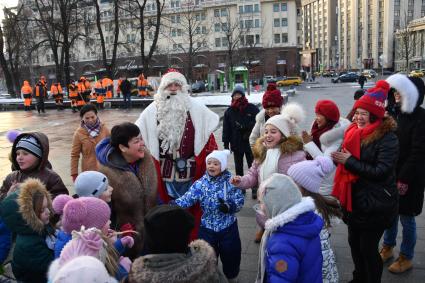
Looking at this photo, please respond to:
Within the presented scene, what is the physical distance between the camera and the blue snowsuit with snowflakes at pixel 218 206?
339 cm

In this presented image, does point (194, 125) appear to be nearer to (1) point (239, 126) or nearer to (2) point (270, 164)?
(2) point (270, 164)

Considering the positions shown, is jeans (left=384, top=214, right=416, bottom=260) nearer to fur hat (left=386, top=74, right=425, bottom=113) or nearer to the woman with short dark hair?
fur hat (left=386, top=74, right=425, bottom=113)

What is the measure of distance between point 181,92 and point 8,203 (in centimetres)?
203

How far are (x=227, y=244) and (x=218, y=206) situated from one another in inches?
14.6

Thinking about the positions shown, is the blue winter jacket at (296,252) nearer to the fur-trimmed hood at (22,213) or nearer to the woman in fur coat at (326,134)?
the woman in fur coat at (326,134)

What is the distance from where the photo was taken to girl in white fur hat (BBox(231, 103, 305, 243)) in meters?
3.62

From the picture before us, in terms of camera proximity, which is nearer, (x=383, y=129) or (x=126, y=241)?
(x=126, y=241)

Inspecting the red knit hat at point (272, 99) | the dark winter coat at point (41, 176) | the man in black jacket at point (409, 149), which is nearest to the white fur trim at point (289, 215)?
the man in black jacket at point (409, 149)

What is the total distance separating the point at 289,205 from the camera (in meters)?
2.29

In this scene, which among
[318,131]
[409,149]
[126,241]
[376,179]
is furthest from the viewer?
[318,131]

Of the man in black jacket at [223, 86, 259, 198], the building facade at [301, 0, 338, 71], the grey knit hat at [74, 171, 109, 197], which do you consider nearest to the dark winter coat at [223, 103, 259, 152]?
the man in black jacket at [223, 86, 259, 198]

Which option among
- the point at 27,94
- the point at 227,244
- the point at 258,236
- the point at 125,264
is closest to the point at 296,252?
the point at 125,264

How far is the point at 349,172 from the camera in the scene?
125 inches

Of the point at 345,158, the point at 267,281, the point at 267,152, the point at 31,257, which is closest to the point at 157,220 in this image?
the point at 267,281
